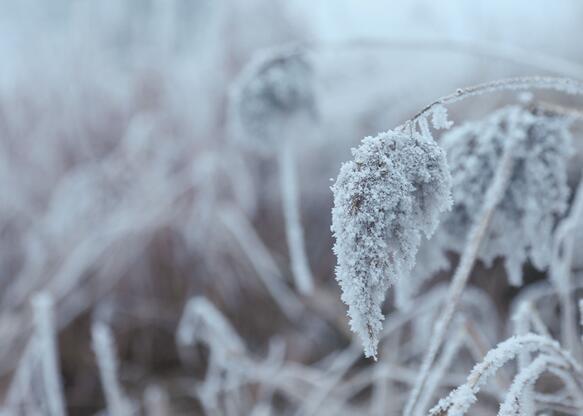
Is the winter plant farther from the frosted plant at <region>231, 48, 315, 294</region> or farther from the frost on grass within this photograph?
the frosted plant at <region>231, 48, 315, 294</region>

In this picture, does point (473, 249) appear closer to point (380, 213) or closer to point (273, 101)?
point (380, 213)

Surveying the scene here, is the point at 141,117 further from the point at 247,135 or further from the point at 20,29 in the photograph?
the point at 20,29

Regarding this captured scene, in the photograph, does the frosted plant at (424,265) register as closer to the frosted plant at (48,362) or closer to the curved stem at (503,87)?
the curved stem at (503,87)

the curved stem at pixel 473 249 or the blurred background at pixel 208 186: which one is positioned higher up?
the blurred background at pixel 208 186

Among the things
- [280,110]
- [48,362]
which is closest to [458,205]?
A: [280,110]

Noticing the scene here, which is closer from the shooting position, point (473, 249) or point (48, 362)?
point (473, 249)

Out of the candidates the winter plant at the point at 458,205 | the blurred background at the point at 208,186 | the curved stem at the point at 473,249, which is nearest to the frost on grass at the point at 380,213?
the winter plant at the point at 458,205
